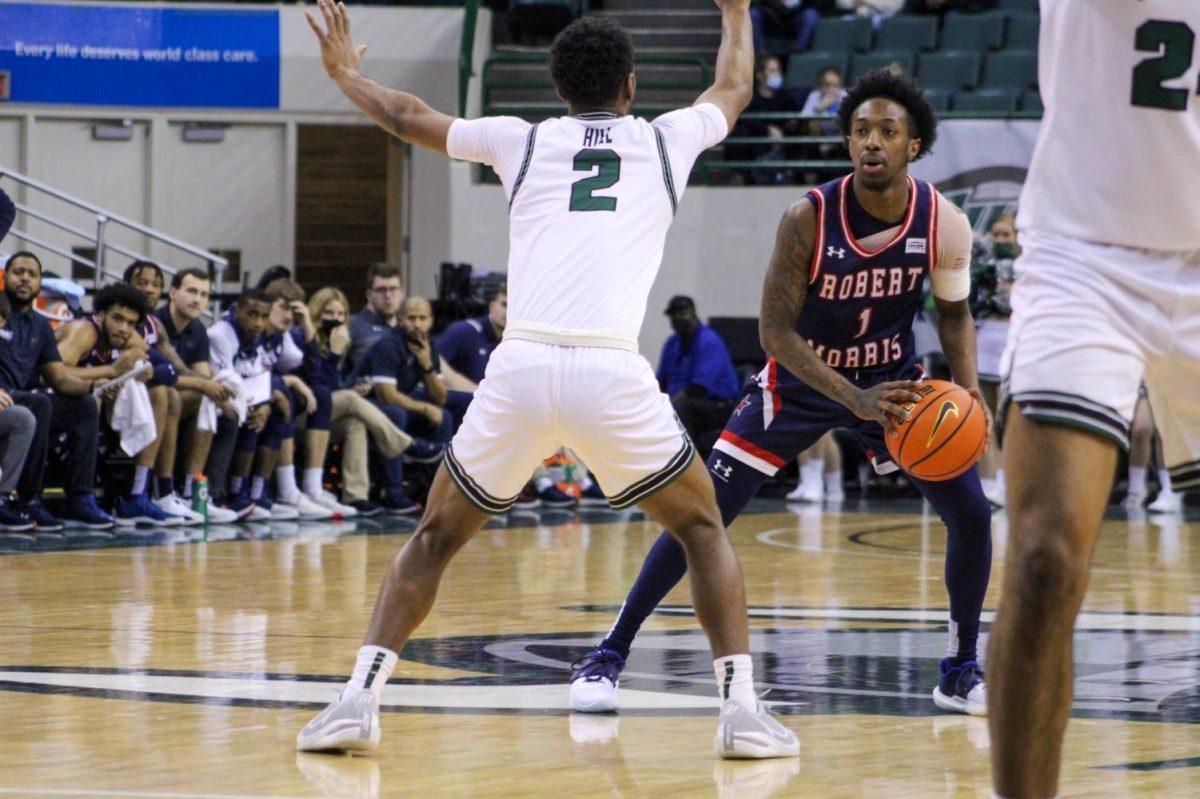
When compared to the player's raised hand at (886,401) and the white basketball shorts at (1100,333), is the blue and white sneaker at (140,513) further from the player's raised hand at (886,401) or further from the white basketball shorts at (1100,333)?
the white basketball shorts at (1100,333)

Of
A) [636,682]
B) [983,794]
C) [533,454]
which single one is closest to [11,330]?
[636,682]

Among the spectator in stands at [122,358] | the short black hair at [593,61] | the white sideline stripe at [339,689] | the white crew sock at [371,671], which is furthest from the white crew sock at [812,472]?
the white crew sock at [371,671]

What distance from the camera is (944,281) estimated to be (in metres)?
5.25

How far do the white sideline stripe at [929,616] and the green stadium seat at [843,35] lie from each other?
11.4m

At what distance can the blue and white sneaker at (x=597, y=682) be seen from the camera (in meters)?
4.78

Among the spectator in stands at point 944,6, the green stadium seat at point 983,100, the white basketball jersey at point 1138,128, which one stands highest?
the spectator in stands at point 944,6

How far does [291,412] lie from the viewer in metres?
11.6

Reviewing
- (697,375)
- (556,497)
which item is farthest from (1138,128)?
(697,375)

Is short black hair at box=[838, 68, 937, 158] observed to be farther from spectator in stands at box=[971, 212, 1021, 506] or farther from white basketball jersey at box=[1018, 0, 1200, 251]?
spectator in stands at box=[971, 212, 1021, 506]

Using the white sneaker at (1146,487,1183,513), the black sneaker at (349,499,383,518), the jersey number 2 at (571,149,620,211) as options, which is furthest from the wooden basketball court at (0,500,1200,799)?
the white sneaker at (1146,487,1183,513)

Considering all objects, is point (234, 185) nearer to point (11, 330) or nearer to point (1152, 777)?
point (11, 330)

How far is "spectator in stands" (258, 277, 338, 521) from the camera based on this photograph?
38.2 ft

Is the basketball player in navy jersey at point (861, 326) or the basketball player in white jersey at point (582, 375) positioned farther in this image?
the basketball player in navy jersey at point (861, 326)

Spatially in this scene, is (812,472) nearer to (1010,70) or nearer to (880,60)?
(880,60)
